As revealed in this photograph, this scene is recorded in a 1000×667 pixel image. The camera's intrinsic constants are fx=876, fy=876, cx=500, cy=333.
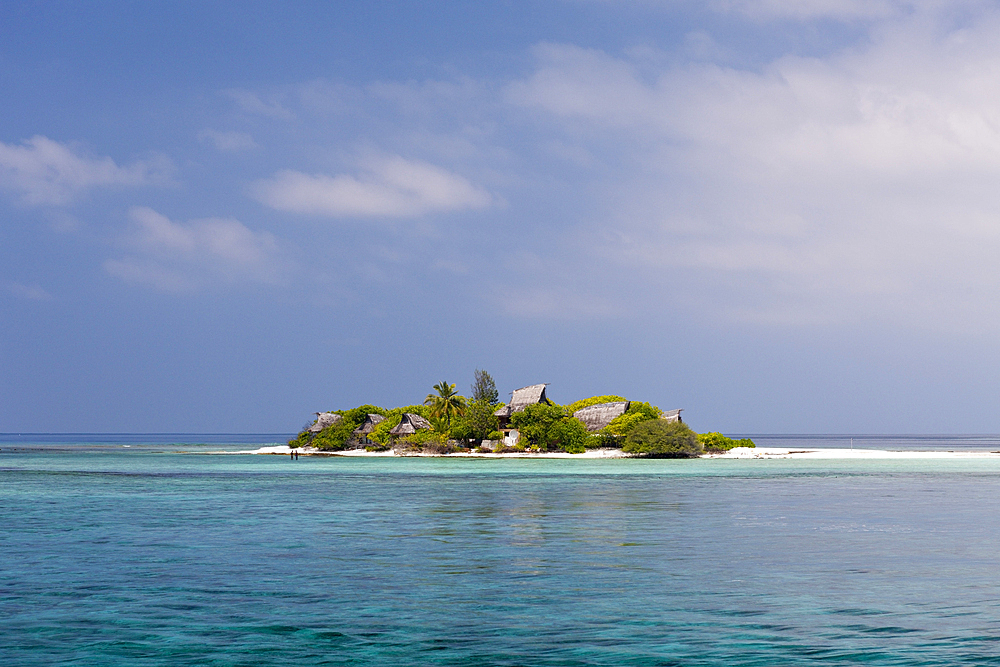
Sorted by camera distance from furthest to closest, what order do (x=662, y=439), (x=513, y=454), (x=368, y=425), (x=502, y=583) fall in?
(x=368, y=425) < (x=513, y=454) < (x=662, y=439) < (x=502, y=583)

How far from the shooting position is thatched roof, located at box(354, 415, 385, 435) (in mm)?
110375

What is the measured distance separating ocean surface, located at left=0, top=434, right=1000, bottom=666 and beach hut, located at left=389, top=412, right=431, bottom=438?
226 ft

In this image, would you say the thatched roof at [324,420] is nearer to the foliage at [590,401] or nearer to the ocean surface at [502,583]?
the foliage at [590,401]

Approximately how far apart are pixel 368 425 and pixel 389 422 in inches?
141

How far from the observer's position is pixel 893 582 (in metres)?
17.2

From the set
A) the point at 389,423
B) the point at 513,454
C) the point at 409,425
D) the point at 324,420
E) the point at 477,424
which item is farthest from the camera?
the point at 324,420

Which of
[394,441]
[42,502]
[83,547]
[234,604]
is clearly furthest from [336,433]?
[234,604]

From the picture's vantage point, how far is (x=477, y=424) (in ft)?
335

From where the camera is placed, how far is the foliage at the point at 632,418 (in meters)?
95.1

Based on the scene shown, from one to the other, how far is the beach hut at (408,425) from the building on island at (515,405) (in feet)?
33.5

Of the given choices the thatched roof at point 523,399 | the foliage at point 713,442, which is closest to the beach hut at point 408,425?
the thatched roof at point 523,399

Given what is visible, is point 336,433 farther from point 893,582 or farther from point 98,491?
point 893,582

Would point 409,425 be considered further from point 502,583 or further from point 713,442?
point 502,583

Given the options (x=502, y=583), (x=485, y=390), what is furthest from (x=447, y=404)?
(x=502, y=583)
